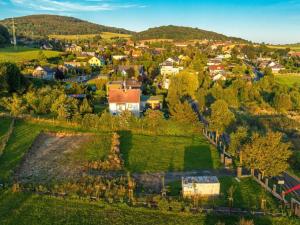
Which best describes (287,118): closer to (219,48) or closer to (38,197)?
(38,197)

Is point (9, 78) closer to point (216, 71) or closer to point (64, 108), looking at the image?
point (64, 108)

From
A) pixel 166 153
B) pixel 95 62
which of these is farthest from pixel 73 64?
pixel 166 153

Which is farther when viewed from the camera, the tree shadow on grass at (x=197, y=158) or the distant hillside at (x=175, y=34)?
the distant hillside at (x=175, y=34)

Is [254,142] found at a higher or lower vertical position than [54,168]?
higher

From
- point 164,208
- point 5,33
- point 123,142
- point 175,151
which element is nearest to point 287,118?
point 175,151

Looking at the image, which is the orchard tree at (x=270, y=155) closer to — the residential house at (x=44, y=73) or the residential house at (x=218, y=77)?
the residential house at (x=44, y=73)

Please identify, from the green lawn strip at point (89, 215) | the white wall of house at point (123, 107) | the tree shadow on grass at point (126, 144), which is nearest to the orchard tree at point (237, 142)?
the tree shadow on grass at point (126, 144)
